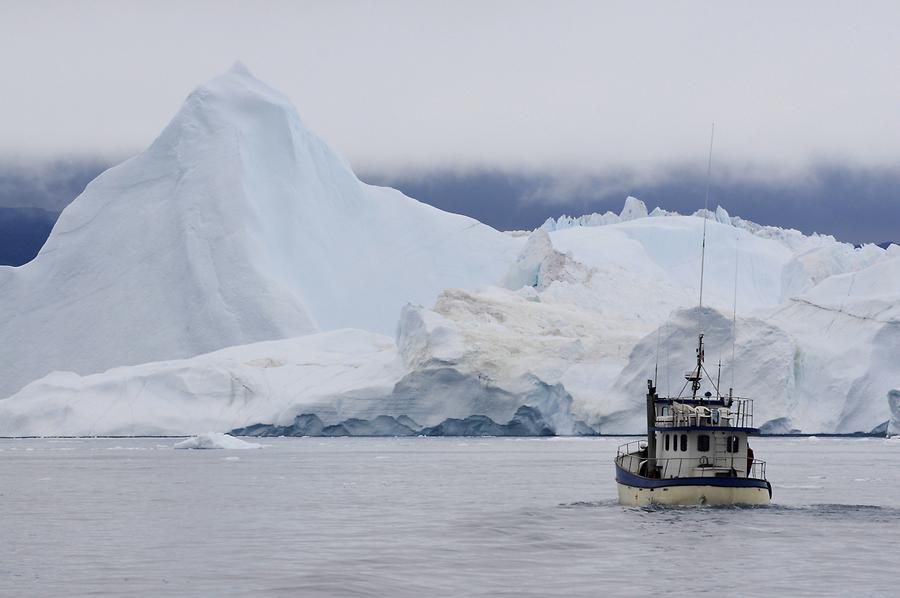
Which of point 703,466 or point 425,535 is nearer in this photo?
point 425,535

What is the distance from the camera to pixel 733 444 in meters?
30.5

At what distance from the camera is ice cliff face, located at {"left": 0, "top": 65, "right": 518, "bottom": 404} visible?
306ft

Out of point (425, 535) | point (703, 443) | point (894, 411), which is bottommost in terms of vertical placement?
point (425, 535)

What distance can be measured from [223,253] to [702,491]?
68.3 metres

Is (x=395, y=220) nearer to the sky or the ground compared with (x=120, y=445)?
nearer to the sky

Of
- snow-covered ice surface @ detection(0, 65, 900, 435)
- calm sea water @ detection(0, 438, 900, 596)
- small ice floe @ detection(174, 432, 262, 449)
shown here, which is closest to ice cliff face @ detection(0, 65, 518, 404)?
snow-covered ice surface @ detection(0, 65, 900, 435)

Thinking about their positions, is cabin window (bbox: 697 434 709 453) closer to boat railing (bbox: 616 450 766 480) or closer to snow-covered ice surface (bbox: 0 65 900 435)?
boat railing (bbox: 616 450 766 480)

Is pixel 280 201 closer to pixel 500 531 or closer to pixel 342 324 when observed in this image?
pixel 342 324

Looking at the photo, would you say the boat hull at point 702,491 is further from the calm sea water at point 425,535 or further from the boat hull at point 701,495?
the calm sea water at point 425,535

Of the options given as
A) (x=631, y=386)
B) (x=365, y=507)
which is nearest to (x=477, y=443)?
(x=631, y=386)

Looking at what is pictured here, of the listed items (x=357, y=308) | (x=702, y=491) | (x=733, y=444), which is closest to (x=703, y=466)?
(x=733, y=444)

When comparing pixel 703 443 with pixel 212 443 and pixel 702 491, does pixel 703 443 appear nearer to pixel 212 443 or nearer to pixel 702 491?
pixel 702 491

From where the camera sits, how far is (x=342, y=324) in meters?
101

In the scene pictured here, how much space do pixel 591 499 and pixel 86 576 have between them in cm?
1524
